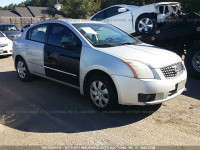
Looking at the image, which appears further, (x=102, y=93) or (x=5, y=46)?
(x=5, y=46)

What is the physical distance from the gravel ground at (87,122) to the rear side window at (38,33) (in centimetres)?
128

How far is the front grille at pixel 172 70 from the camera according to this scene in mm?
3991

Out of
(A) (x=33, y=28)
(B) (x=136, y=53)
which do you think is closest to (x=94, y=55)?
(B) (x=136, y=53)

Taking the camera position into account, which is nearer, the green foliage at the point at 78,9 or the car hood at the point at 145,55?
the car hood at the point at 145,55

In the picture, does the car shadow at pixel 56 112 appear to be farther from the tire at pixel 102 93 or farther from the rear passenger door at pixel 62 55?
the rear passenger door at pixel 62 55

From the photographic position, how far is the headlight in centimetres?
382

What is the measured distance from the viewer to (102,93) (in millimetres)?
4223

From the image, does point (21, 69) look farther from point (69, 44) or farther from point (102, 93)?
point (102, 93)

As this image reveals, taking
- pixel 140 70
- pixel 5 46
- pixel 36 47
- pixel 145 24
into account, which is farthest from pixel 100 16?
pixel 140 70

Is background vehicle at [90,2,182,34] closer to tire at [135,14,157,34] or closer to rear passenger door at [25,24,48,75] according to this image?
tire at [135,14,157,34]

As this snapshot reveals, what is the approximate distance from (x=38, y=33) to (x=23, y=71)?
118 cm

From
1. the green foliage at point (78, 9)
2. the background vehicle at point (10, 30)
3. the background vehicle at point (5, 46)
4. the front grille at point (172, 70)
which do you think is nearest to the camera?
the front grille at point (172, 70)

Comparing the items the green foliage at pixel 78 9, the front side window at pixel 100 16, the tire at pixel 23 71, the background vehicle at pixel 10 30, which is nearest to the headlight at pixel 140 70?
the tire at pixel 23 71

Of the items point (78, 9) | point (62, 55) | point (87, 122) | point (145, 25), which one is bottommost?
point (87, 122)
